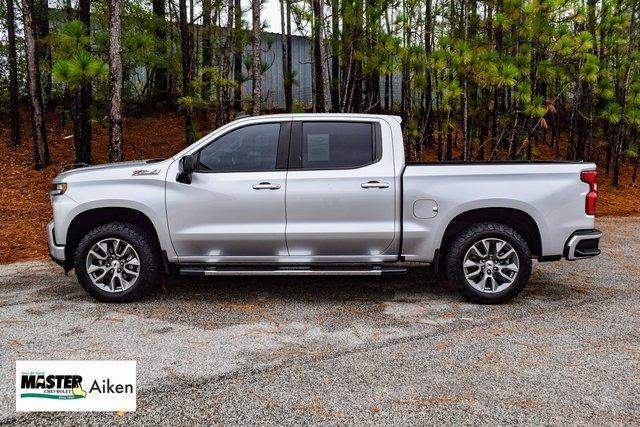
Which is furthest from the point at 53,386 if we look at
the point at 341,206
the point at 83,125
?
the point at 83,125

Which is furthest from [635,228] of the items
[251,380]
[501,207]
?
[251,380]

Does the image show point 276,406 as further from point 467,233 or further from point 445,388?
point 467,233

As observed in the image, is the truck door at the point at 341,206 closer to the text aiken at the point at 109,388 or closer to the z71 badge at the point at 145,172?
the z71 badge at the point at 145,172

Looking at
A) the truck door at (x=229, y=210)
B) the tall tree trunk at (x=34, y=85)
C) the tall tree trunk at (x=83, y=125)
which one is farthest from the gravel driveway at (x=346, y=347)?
the tall tree trunk at (x=34, y=85)

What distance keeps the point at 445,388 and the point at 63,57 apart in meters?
9.16

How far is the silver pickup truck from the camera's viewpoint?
5000 millimetres

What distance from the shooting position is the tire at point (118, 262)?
5.09 meters

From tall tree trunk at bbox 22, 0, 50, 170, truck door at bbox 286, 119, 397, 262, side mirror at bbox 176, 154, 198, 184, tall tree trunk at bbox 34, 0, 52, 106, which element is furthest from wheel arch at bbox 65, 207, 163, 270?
tall tree trunk at bbox 34, 0, 52, 106

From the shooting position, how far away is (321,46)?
10.6 metres

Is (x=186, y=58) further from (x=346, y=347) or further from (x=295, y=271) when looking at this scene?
(x=346, y=347)

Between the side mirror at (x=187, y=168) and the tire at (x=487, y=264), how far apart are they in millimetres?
2673

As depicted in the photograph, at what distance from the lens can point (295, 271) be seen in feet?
16.4

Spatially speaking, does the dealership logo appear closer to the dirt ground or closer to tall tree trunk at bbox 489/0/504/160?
the dirt ground

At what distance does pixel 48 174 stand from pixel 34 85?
2.29 metres
